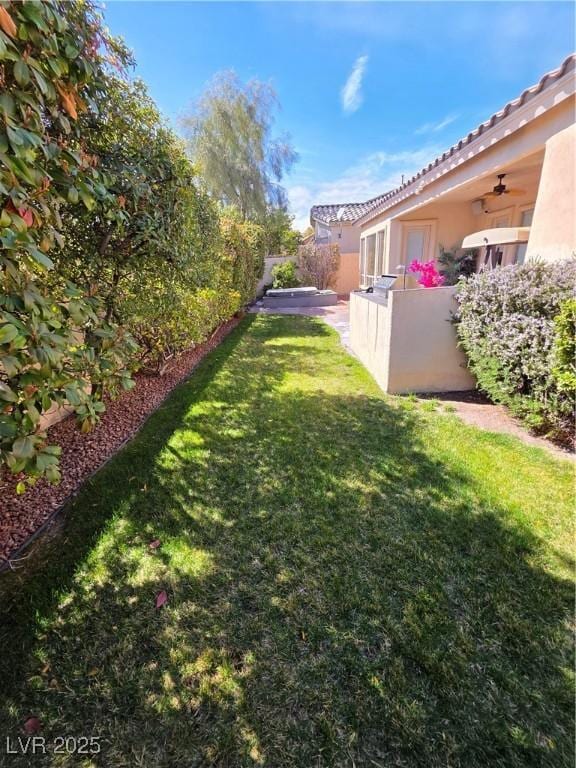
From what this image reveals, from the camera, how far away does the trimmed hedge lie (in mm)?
4102

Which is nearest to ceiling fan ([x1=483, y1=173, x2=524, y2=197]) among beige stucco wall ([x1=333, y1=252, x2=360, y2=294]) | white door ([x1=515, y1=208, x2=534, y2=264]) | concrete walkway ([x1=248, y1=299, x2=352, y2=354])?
white door ([x1=515, y1=208, x2=534, y2=264])

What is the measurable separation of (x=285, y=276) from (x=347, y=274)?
15.7 feet

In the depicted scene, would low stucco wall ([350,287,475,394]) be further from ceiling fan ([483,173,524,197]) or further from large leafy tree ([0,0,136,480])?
large leafy tree ([0,0,136,480])

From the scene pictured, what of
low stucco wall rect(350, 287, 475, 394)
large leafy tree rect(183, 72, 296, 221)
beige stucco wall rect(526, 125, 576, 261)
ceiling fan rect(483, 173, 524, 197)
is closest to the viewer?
beige stucco wall rect(526, 125, 576, 261)

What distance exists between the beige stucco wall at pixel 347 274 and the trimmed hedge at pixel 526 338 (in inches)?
766

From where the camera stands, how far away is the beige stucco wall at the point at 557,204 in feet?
14.4

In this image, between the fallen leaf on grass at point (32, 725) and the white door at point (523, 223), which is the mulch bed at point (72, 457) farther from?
the white door at point (523, 223)

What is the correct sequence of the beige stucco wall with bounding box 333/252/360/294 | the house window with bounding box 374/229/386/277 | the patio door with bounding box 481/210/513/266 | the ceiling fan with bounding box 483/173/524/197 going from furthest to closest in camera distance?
the beige stucco wall with bounding box 333/252/360/294 < the house window with bounding box 374/229/386/277 < the patio door with bounding box 481/210/513/266 < the ceiling fan with bounding box 483/173/524/197

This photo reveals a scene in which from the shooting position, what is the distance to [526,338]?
4473mm

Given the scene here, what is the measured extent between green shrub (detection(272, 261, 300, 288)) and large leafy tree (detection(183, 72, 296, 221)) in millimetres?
5610

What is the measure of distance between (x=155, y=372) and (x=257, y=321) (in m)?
7.80

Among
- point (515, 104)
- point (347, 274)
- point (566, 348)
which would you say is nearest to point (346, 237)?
point (347, 274)

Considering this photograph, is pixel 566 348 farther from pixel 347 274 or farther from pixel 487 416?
pixel 347 274

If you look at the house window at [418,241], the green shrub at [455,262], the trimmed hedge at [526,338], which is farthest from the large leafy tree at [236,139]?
the trimmed hedge at [526,338]
